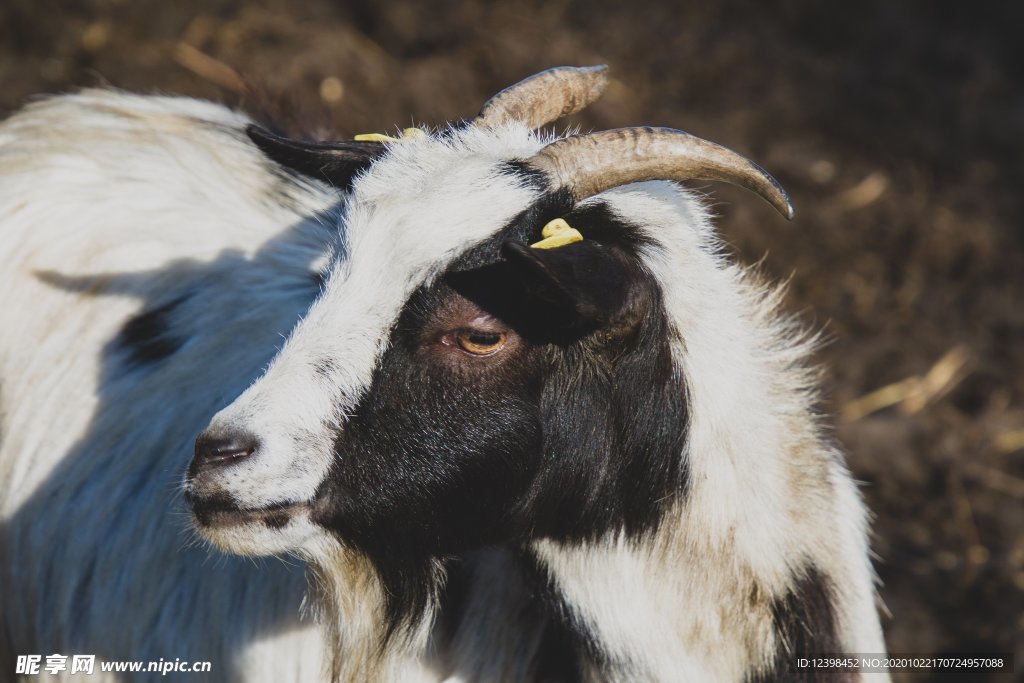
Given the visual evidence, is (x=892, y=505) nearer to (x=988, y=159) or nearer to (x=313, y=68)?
(x=988, y=159)

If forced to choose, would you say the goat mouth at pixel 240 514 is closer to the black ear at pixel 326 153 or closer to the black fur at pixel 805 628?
the black ear at pixel 326 153

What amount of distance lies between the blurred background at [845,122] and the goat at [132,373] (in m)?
0.82

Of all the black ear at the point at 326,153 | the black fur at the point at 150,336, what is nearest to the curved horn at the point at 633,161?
the black ear at the point at 326,153

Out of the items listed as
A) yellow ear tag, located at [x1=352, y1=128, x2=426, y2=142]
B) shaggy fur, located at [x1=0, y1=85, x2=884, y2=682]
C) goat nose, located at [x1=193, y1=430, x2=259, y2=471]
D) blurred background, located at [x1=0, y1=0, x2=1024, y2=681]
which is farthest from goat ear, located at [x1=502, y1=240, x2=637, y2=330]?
blurred background, located at [x1=0, y1=0, x2=1024, y2=681]

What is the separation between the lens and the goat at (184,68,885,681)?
224 cm

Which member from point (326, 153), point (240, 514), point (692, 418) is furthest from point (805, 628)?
point (326, 153)

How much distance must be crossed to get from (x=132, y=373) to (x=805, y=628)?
195cm

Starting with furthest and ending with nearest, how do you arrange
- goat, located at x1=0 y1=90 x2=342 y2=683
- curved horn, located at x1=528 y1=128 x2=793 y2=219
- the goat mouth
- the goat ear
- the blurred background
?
1. the blurred background
2. goat, located at x1=0 y1=90 x2=342 y2=683
3. curved horn, located at x1=528 y1=128 x2=793 y2=219
4. the goat mouth
5. the goat ear

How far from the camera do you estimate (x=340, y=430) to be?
2.25 metres

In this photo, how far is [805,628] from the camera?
2.69 meters

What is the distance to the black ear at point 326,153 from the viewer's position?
104 inches

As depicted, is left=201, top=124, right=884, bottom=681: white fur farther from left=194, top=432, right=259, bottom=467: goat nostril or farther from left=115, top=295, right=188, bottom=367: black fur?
left=115, top=295, right=188, bottom=367: black fur

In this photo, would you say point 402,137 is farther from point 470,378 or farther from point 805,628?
point 805,628

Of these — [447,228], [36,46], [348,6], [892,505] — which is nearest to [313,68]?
[348,6]
